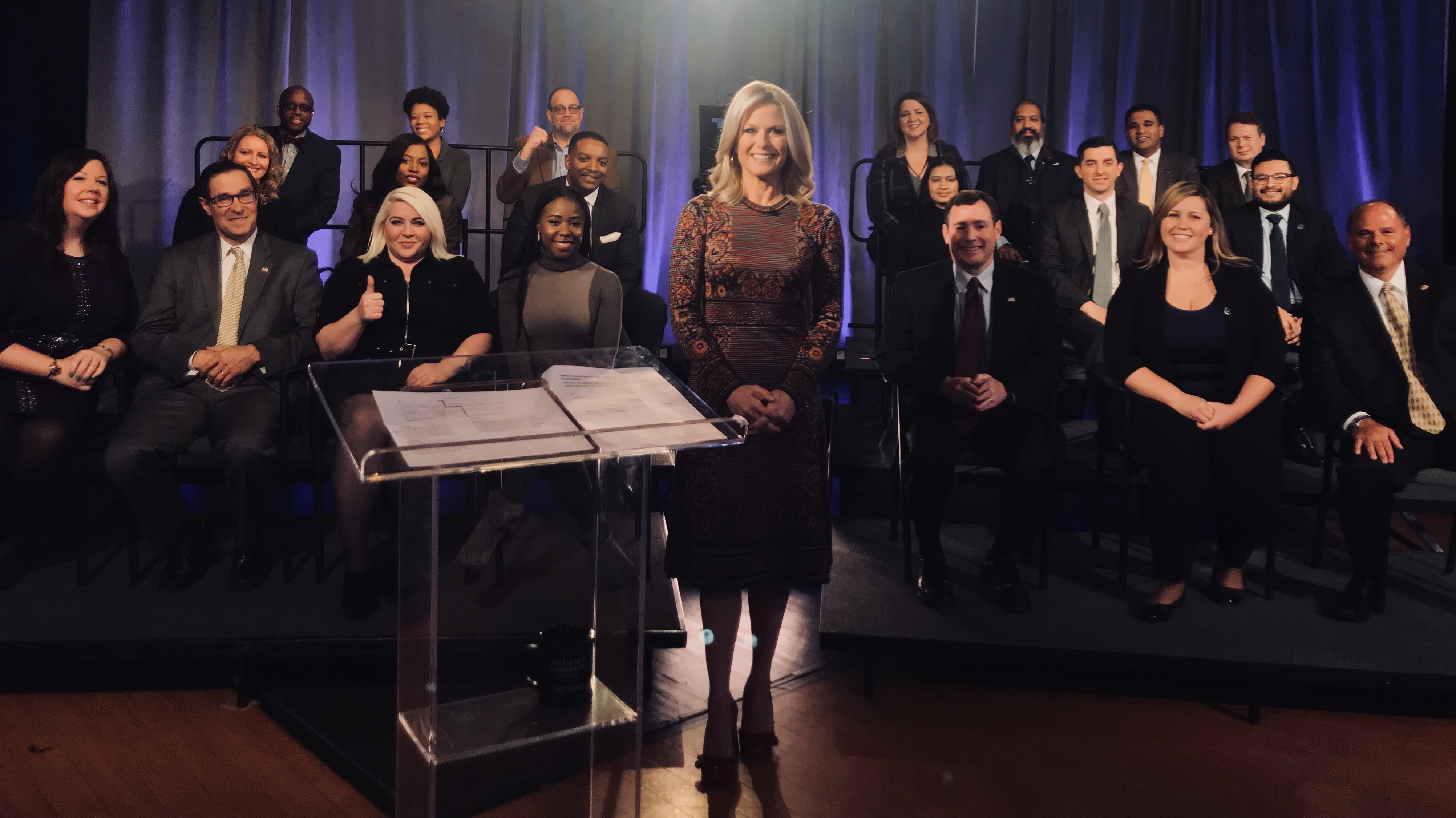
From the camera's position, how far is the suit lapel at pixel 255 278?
3.37 meters

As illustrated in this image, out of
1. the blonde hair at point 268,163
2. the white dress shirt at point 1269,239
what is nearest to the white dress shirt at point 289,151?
the blonde hair at point 268,163

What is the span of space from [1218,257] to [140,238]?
6507mm

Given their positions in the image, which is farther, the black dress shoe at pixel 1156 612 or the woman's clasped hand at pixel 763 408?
the black dress shoe at pixel 1156 612

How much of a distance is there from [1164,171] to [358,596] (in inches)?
159

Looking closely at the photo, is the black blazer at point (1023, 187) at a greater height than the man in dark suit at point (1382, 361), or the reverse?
the black blazer at point (1023, 187)

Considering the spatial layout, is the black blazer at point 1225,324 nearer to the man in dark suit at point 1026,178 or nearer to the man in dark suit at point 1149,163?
the man in dark suit at point 1026,178

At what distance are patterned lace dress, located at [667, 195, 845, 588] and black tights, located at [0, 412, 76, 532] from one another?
1.92 m

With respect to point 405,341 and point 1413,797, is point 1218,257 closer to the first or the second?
point 1413,797

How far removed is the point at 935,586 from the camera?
3.07 meters

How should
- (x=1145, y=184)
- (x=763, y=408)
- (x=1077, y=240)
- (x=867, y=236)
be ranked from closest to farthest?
1. (x=763, y=408)
2. (x=1077, y=240)
3. (x=1145, y=184)
4. (x=867, y=236)

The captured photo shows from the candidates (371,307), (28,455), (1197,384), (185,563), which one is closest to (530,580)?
(371,307)

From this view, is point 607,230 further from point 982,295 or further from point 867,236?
point 867,236

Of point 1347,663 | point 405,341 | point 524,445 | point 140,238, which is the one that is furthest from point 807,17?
point 524,445

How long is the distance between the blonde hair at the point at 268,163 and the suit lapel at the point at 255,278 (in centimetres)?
81
